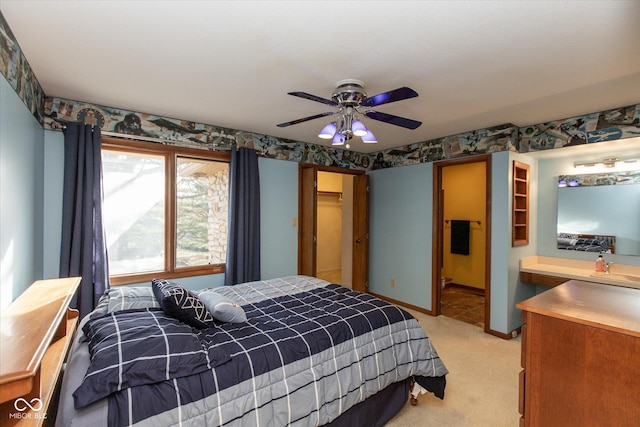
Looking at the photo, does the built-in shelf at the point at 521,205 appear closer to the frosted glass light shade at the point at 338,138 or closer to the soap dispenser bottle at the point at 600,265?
the soap dispenser bottle at the point at 600,265

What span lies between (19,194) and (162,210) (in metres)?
1.38

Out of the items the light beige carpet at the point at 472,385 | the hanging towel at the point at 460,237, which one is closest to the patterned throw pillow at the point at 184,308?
the light beige carpet at the point at 472,385

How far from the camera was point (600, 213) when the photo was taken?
11.5 ft

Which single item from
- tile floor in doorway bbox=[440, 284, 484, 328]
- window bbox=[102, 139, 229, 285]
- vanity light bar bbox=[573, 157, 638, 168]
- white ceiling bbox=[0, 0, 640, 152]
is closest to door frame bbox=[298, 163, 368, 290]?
window bbox=[102, 139, 229, 285]

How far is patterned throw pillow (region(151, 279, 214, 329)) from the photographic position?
182 centimetres

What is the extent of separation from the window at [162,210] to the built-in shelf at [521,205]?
3.53 m

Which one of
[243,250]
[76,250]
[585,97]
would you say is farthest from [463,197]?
[76,250]

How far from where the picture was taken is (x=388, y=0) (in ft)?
4.69

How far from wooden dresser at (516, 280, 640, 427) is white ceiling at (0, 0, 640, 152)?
1.46m

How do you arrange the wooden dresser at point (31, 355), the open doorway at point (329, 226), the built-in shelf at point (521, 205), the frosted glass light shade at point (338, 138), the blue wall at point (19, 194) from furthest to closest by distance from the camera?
the open doorway at point (329, 226), the built-in shelf at point (521, 205), the frosted glass light shade at point (338, 138), the blue wall at point (19, 194), the wooden dresser at point (31, 355)

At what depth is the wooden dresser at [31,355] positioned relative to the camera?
926 millimetres

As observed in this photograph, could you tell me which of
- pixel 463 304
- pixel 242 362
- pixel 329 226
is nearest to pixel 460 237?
pixel 463 304

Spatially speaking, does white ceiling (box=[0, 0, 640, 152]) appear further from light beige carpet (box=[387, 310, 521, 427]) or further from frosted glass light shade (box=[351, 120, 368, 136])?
light beige carpet (box=[387, 310, 521, 427])

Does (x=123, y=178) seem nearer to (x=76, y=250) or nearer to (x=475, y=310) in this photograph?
(x=76, y=250)
